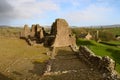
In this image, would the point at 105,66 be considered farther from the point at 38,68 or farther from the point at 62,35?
the point at 62,35

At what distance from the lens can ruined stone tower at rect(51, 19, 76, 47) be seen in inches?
1759

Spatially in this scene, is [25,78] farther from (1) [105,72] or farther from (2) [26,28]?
(2) [26,28]

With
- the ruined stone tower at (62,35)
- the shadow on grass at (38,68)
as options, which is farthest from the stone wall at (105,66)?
the ruined stone tower at (62,35)

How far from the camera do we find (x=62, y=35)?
46000 mm

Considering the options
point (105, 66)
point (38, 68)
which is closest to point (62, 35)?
point (38, 68)

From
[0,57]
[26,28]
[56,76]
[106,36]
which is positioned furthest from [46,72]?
[106,36]

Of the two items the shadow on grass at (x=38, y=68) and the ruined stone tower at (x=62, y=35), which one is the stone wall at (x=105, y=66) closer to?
the shadow on grass at (x=38, y=68)

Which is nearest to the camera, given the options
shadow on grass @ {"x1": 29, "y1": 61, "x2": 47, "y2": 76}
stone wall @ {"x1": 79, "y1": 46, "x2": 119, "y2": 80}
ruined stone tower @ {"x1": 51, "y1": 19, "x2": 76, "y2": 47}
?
stone wall @ {"x1": 79, "y1": 46, "x2": 119, "y2": 80}

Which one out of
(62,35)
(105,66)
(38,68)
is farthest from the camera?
(62,35)

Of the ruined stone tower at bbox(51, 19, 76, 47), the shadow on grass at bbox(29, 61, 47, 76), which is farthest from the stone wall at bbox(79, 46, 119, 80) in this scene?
the ruined stone tower at bbox(51, 19, 76, 47)

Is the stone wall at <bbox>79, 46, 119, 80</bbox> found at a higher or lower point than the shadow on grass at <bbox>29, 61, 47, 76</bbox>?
higher

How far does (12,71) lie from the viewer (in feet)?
80.5

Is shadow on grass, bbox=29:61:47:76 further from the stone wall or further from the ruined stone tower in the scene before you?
the ruined stone tower

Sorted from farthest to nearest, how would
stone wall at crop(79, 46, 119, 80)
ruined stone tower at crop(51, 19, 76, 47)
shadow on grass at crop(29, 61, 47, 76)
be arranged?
ruined stone tower at crop(51, 19, 76, 47)
shadow on grass at crop(29, 61, 47, 76)
stone wall at crop(79, 46, 119, 80)
